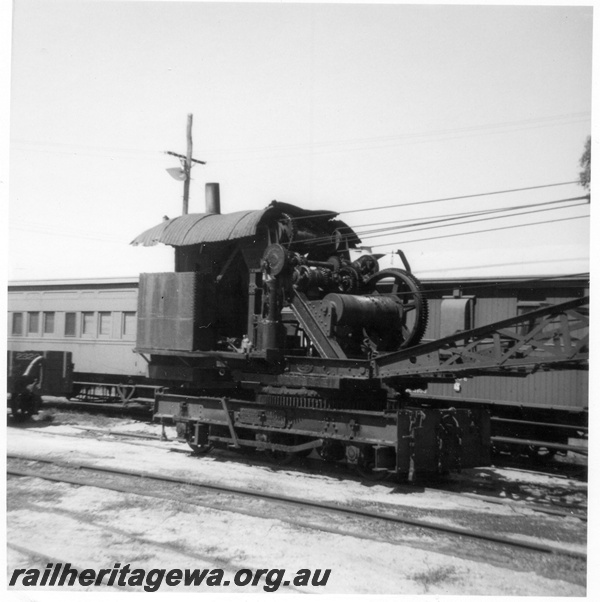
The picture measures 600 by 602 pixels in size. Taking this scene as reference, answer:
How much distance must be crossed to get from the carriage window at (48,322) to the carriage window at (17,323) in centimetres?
99

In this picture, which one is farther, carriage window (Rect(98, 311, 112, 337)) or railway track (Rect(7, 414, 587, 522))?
carriage window (Rect(98, 311, 112, 337))

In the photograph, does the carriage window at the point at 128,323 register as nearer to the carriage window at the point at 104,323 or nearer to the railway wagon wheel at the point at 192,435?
the carriage window at the point at 104,323

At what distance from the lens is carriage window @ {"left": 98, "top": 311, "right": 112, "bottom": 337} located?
54.0 feet

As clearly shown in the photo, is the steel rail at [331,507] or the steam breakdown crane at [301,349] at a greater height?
the steam breakdown crane at [301,349]

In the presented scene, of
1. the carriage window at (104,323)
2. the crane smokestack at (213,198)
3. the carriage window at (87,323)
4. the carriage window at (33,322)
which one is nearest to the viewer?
the crane smokestack at (213,198)

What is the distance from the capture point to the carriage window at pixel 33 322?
1781 centimetres

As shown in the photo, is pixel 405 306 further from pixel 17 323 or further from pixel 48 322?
pixel 17 323

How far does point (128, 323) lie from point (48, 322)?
10.1 feet

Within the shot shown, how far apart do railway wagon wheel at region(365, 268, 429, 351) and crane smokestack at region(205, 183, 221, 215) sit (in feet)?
12.9

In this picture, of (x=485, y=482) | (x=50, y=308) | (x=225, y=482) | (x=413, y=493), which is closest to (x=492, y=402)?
(x=485, y=482)

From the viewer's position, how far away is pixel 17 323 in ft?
59.9

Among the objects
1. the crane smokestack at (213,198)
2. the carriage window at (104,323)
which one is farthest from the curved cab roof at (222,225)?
the carriage window at (104,323)

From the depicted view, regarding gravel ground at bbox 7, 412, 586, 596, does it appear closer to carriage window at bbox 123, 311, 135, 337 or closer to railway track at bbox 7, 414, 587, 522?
railway track at bbox 7, 414, 587, 522

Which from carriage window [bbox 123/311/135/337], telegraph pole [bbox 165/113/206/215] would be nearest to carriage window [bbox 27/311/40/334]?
carriage window [bbox 123/311/135/337]
